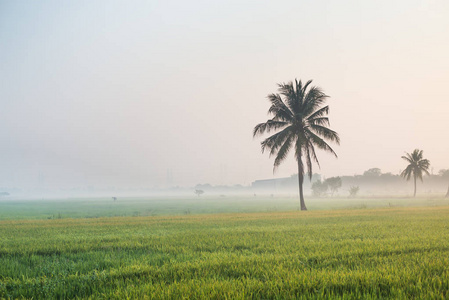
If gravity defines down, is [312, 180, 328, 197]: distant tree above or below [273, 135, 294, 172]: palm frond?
below

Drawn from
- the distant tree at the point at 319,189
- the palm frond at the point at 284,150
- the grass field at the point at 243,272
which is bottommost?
the distant tree at the point at 319,189

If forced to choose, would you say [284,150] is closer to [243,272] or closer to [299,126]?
[299,126]

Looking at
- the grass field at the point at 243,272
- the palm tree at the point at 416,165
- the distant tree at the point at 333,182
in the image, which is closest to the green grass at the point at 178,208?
the palm tree at the point at 416,165

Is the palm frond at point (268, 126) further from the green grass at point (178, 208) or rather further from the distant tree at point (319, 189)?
the distant tree at point (319, 189)

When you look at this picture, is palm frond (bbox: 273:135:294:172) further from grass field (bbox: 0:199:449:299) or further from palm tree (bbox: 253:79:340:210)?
grass field (bbox: 0:199:449:299)

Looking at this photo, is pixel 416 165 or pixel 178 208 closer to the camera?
pixel 178 208

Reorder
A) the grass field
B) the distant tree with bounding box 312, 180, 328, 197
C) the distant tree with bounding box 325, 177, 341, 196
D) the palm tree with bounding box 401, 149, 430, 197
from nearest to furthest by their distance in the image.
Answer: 1. the grass field
2. the palm tree with bounding box 401, 149, 430, 197
3. the distant tree with bounding box 325, 177, 341, 196
4. the distant tree with bounding box 312, 180, 328, 197

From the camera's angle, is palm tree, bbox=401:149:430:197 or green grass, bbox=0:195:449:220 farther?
palm tree, bbox=401:149:430:197

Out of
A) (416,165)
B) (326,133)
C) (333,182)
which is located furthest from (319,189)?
(326,133)

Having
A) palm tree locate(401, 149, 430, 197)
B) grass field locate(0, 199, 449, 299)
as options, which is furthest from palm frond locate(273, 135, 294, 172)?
palm tree locate(401, 149, 430, 197)

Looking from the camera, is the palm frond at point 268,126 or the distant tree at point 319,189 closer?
the palm frond at point 268,126

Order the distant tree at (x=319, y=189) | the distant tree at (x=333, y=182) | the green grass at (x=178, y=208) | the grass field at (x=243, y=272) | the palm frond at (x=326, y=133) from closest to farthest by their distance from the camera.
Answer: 1. the grass field at (x=243, y=272)
2. the palm frond at (x=326, y=133)
3. the green grass at (x=178, y=208)
4. the distant tree at (x=333, y=182)
5. the distant tree at (x=319, y=189)

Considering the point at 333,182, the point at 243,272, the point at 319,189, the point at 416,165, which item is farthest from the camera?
the point at 319,189

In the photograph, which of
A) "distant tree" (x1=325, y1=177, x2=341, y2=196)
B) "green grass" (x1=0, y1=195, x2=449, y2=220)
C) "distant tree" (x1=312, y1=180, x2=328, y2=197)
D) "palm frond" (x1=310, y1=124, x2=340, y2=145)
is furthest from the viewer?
"distant tree" (x1=312, y1=180, x2=328, y2=197)
